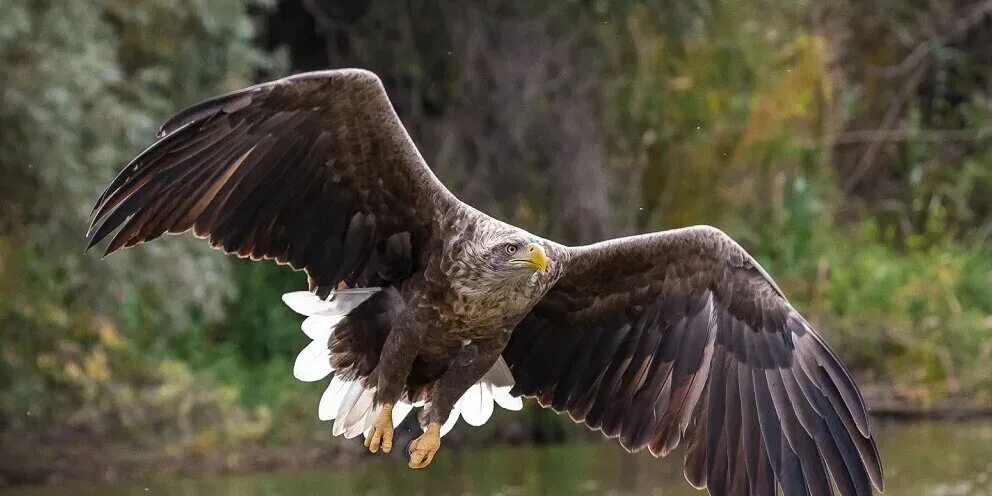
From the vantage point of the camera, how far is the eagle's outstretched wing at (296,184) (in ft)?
21.8

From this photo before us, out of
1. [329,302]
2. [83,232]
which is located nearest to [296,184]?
[329,302]

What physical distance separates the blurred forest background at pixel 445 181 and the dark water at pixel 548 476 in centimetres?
35

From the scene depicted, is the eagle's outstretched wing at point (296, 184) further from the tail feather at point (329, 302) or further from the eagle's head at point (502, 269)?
the eagle's head at point (502, 269)

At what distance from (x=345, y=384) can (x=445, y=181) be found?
4.82m

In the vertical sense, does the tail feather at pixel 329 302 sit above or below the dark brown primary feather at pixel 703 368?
above

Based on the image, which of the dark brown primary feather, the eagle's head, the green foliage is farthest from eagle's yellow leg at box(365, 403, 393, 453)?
the green foliage

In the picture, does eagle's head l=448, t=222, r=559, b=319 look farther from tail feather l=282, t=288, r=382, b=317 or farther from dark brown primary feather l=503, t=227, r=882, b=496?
tail feather l=282, t=288, r=382, b=317

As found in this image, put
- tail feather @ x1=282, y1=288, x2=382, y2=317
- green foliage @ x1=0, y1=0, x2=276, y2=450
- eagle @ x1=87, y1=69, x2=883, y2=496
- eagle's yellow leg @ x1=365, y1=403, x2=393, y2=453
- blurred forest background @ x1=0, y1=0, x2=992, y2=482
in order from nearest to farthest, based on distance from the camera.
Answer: eagle @ x1=87, y1=69, x2=883, y2=496 → eagle's yellow leg @ x1=365, y1=403, x2=393, y2=453 → tail feather @ x1=282, y1=288, x2=382, y2=317 → green foliage @ x1=0, y1=0, x2=276, y2=450 → blurred forest background @ x1=0, y1=0, x2=992, y2=482

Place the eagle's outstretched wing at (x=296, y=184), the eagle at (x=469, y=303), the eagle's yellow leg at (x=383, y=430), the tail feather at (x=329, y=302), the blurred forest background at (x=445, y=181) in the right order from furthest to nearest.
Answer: the blurred forest background at (x=445, y=181)
the tail feather at (x=329, y=302)
the eagle's yellow leg at (x=383, y=430)
the eagle at (x=469, y=303)
the eagle's outstretched wing at (x=296, y=184)

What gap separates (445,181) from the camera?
1233 centimetres

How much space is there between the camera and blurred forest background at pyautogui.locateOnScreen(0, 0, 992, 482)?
427 inches

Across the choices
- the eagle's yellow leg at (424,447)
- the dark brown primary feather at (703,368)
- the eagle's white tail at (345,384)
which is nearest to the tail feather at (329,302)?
the eagle's white tail at (345,384)

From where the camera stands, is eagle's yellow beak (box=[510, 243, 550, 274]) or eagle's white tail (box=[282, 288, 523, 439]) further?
eagle's white tail (box=[282, 288, 523, 439])

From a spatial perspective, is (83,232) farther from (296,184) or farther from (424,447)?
(424,447)
